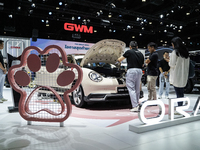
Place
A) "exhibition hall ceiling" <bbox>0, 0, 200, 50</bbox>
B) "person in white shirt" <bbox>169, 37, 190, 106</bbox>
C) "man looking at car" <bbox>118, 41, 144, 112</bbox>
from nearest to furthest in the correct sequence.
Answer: "person in white shirt" <bbox>169, 37, 190, 106</bbox> → "man looking at car" <bbox>118, 41, 144, 112</bbox> → "exhibition hall ceiling" <bbox>0, 0, 200, 50</bbox>

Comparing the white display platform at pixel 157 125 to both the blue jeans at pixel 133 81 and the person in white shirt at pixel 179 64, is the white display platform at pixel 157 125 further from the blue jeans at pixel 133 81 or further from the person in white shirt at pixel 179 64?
the blue jeans at pixel 133 81

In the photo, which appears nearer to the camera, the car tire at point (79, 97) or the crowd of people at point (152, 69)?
the crowd of people at point (152, 69)

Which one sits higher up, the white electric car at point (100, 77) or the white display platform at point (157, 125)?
the white electric car at point (100, 77)

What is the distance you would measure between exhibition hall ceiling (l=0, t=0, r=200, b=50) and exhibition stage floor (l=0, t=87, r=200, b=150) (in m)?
8.92

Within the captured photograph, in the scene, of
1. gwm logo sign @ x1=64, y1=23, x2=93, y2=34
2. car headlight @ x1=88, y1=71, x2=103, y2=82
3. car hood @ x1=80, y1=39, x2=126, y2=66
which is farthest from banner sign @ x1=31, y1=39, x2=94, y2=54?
car headlight @ x1=88, y1=71, x2=103, y2=82

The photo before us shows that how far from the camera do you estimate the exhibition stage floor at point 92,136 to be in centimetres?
210

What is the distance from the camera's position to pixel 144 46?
18688 mm

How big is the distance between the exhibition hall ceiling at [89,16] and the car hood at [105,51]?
6.73 m

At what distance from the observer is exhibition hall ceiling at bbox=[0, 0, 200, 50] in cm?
1119

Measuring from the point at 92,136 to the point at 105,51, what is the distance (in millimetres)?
2717

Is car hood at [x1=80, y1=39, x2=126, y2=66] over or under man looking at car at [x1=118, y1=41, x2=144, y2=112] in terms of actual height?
over

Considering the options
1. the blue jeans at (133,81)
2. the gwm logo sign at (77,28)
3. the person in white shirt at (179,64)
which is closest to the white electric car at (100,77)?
the blue jeans at (133,81)

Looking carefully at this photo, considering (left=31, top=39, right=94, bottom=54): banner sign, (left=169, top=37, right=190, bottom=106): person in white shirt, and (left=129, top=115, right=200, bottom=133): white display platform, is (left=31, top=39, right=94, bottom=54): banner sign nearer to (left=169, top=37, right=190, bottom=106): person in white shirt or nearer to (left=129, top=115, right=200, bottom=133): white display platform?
(left=169, top=37, right=190, bottom=106): person in white shirt

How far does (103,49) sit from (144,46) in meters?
14.9
